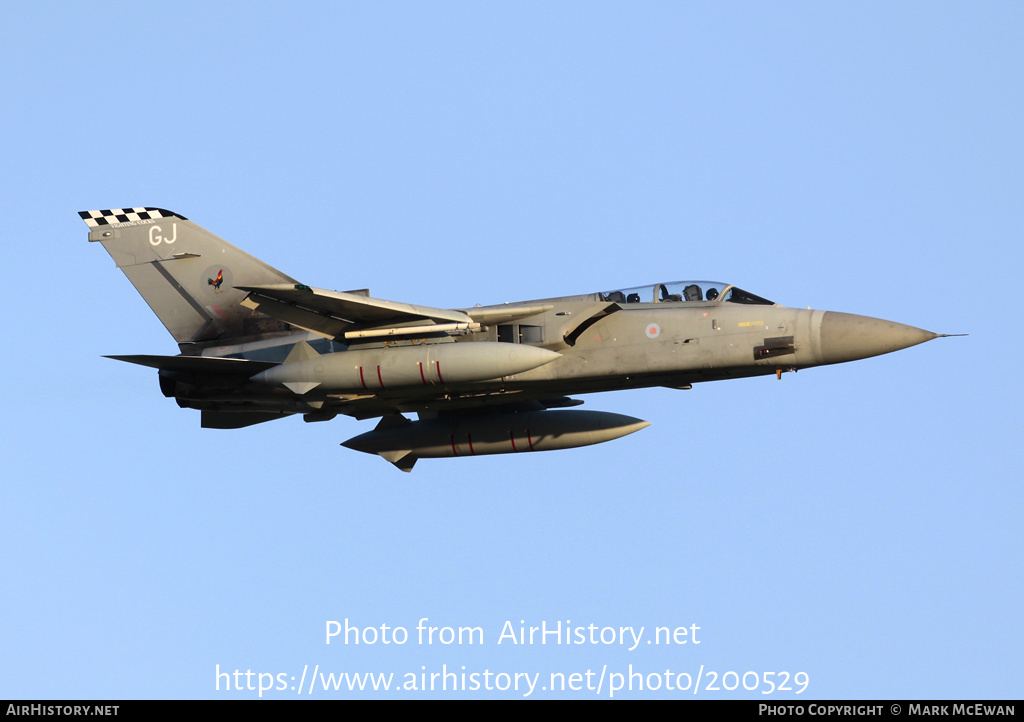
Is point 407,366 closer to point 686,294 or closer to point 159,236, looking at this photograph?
point 686,294

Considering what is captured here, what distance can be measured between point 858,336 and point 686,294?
3.08 metres

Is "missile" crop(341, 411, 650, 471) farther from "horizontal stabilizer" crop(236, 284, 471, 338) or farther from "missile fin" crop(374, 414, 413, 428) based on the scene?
"horizontal stabilizer" crop(236, 284, 471, 338)

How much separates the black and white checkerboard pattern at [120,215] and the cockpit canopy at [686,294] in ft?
30.8

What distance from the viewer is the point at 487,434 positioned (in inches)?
957

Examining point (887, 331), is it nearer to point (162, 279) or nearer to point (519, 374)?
point (519, 374)

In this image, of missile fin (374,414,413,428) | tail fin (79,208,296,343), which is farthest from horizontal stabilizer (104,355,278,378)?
missile fin (374,414,413,428)

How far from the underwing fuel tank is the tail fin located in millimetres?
2229

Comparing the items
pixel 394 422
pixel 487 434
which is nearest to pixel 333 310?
pixel 394 422

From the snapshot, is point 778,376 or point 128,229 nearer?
point 778,376

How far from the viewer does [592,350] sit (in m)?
21.6

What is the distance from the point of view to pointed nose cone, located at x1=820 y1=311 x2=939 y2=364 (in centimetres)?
2042

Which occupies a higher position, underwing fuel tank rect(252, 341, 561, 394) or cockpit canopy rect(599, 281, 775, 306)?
cockpit canopy rect(599, 281, 775, 306)

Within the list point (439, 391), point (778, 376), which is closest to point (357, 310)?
point (439, 391)
